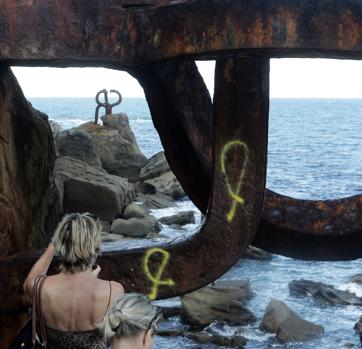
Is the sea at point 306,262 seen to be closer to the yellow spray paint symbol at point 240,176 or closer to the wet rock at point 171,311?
the wet rock at point 171,311

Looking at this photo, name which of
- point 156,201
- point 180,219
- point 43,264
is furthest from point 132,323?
point 156,201

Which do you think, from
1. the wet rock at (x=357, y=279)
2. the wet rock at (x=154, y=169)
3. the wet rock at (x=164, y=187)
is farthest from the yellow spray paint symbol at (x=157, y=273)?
the wet rock at (x=154, y=169)

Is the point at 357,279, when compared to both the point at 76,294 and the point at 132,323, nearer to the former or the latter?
the point at 76,294

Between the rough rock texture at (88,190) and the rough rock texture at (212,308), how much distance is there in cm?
391

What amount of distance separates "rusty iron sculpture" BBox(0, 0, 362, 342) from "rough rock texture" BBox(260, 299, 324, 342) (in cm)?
668

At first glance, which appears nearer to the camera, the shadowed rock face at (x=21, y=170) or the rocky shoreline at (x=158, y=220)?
the shadowed rock face at (x=21, y=170)

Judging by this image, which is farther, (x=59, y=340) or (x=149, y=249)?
(x=149, y=249)

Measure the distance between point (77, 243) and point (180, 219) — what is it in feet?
45.8

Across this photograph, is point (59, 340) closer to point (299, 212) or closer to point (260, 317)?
point (299, 212)

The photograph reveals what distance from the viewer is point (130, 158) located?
23.5 metres

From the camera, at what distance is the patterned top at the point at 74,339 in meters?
2.40

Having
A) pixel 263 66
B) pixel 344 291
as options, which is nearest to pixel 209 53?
pixel 263 66

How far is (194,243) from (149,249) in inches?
6.4

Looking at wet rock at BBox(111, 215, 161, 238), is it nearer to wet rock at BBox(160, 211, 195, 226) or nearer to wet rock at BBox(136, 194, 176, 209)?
wet rock at BBox(160, 211, 195, 226)
